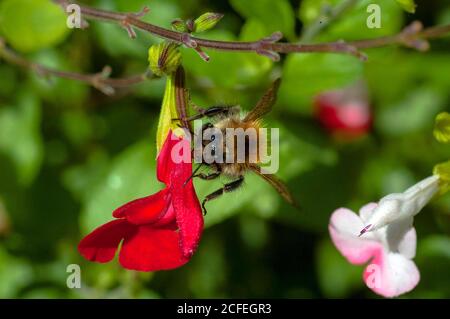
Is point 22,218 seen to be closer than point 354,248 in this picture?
No

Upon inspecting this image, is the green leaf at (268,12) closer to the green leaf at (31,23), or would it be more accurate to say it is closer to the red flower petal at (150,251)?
the green leaf at (31,23)

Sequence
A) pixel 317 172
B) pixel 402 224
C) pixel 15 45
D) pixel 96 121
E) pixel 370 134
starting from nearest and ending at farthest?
pixel 402 224 < pixel 15 45 < pixel 317 172 < pixel 96 121 < pixel 370 134

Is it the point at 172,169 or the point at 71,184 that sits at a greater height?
the point at 71,184

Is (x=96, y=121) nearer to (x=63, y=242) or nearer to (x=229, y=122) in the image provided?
(x=63, y=242)

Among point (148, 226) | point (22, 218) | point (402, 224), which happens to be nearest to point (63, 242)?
point (22, 218)

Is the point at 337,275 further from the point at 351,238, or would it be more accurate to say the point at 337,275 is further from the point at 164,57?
the point at 164,57

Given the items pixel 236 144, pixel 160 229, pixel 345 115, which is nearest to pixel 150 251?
pixel 160 229
